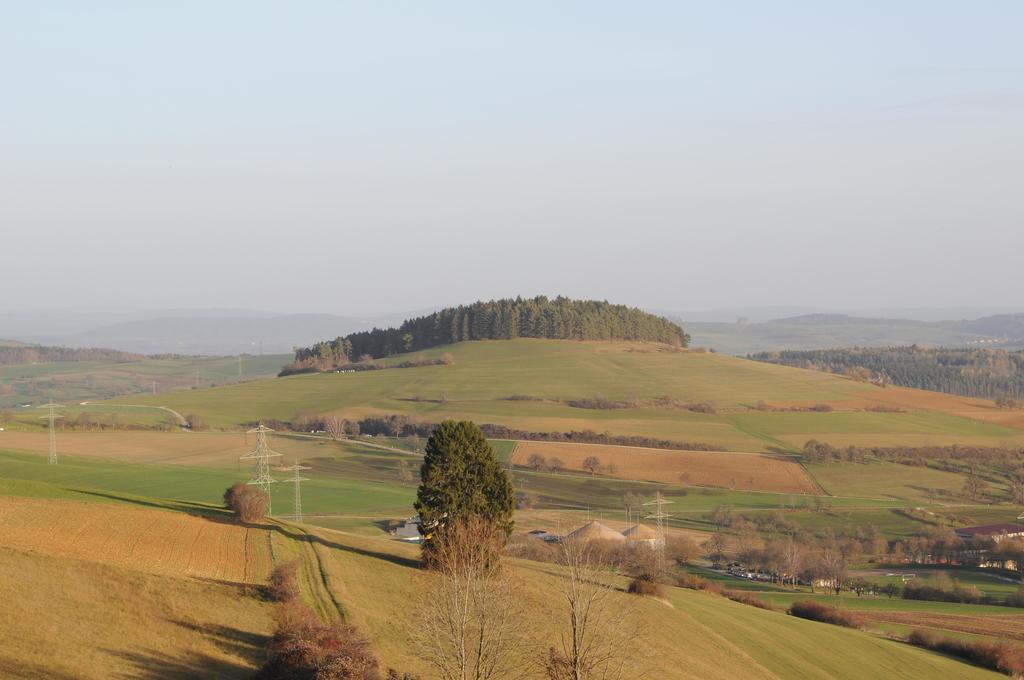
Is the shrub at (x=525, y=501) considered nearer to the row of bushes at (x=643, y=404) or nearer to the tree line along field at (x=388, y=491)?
the tree line along field at (x=388, y=491)

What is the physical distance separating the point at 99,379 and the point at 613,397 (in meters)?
106

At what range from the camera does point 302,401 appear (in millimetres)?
118062

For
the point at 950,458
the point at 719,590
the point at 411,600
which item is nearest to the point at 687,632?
the point at 411,600

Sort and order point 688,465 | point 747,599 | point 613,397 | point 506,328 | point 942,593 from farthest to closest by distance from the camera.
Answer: point 506,328 → point 613,397 → point 688,465 → point 942,593 → point 747,599

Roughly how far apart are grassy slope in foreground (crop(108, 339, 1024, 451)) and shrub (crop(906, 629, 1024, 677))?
45896mm

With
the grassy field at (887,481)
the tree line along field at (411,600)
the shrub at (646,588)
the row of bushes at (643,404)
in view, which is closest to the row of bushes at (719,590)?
the tree line along field at (411,600)

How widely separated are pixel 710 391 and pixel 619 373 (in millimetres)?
13517

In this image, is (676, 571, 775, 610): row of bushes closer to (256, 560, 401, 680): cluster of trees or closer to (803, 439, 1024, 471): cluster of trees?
(256, 560, 401, 680): cluster of trees

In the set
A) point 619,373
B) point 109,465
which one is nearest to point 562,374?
point 619,373

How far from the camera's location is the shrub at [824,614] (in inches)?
1928

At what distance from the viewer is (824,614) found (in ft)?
163

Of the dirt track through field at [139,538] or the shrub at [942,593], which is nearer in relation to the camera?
the dirt track through field at [139,538]

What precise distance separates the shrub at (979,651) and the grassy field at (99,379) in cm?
13234

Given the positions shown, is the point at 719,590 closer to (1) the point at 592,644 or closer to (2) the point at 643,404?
(1) the point at 592,644
